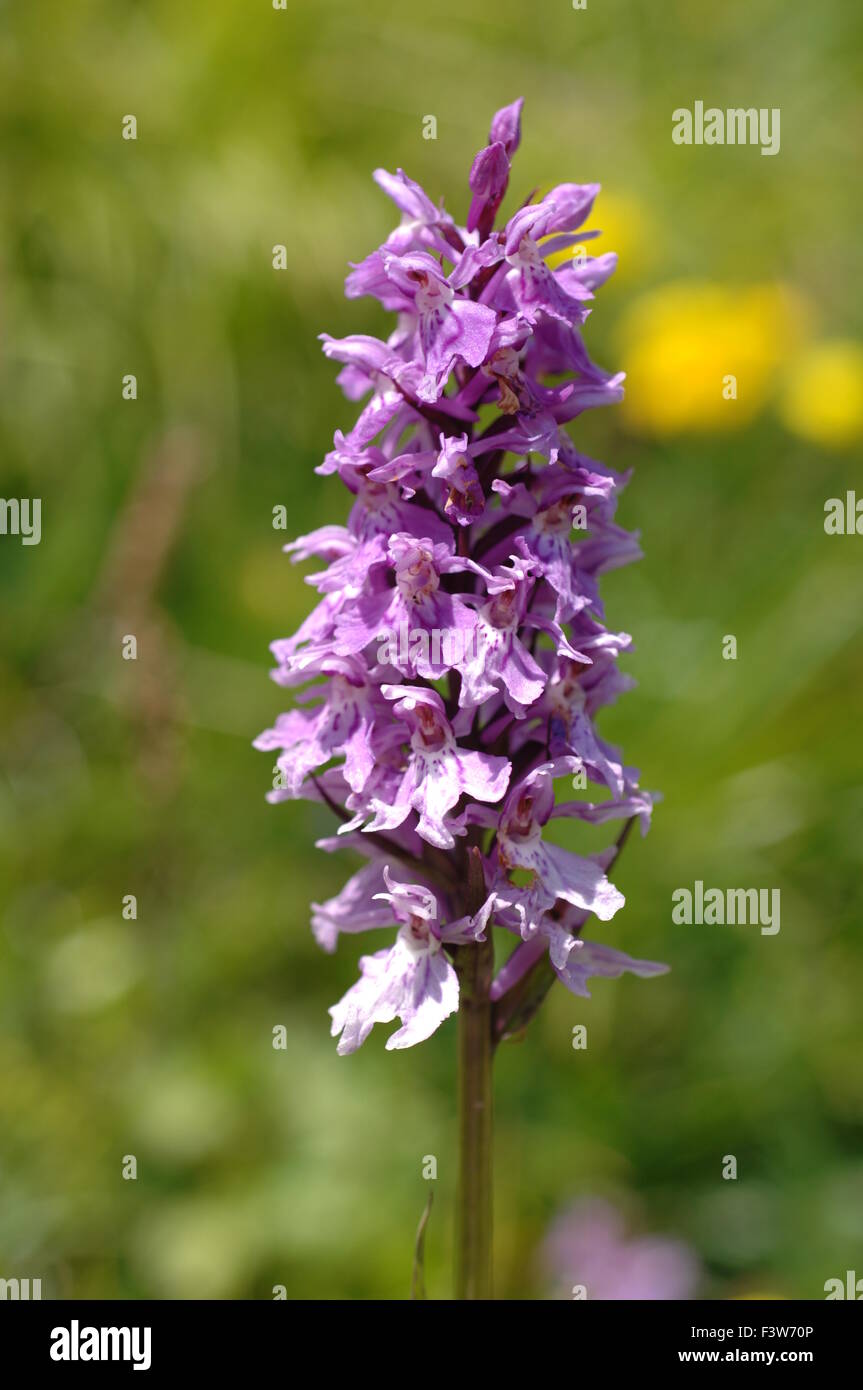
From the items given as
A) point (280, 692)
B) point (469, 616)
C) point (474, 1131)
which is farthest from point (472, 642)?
point (280, 692)

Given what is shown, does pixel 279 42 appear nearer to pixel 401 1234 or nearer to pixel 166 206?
pixel 166 206

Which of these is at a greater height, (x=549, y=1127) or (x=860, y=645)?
(x=860, y=645)

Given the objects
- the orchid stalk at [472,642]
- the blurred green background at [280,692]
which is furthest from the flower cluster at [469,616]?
the blurred green background at [280,692]

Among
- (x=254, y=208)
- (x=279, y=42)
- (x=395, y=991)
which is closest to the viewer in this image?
(x=395, y=991)

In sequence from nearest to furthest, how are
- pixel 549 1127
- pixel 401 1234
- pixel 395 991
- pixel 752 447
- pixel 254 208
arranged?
1. pixel 395 991
2. pixel 401 1234
3. pixel 549 1127
4. pixel 752 447
5. pixel 254 208

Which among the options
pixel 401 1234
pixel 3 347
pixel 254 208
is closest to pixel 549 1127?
pixel 401 1234

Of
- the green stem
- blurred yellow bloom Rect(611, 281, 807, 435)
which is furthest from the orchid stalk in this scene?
blurred yellow bloom Rect(611, 281, 807, 435)
